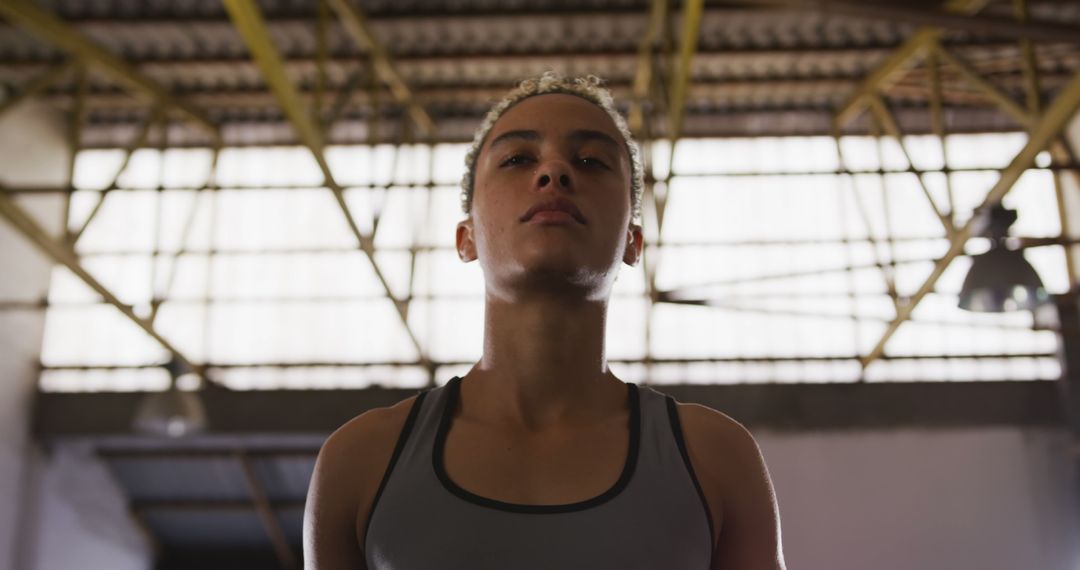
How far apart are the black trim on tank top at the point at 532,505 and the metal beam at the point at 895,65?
6578mm

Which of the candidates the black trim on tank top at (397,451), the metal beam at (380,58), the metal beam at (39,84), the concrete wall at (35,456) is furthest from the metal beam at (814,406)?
the black trim on tank top at (397,451)

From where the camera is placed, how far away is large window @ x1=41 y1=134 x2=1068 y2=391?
1046 centimetres

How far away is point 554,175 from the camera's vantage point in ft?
4.60

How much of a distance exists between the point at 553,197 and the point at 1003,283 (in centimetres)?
488

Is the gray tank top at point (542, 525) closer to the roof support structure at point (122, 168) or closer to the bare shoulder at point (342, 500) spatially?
the bare shoulder at point (342, 500)

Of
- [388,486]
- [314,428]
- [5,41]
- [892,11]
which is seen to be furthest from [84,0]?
[388,486]

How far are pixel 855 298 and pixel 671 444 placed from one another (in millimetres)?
9678

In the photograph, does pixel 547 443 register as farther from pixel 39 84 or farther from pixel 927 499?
pixel 927 499

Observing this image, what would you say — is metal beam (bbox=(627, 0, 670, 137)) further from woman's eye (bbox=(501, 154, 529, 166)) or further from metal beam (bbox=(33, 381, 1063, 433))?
woman's eye (bbox=(501, 154, 529, 166))

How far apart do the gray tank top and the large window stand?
9.05m

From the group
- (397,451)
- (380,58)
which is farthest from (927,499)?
(397,451)

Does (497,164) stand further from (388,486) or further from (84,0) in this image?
(84,0)

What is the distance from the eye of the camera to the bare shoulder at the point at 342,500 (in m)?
1.33

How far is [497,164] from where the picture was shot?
150 centimetres
